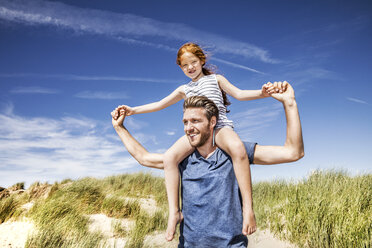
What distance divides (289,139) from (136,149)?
52.8 inches

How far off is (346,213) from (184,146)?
3429 millimetres

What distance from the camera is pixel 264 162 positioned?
7.72 ft

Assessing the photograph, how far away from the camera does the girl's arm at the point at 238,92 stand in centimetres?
248

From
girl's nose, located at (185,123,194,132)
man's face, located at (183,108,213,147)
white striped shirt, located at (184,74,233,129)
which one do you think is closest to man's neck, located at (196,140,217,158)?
man's face, located at (183,108,213,147)

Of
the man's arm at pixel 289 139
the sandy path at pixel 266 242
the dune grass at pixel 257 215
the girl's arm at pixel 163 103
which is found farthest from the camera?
the sandy path at pixel 266 242

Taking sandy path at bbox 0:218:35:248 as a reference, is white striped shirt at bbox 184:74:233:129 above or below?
above

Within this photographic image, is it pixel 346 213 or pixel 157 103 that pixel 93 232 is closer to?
pixel 157 103

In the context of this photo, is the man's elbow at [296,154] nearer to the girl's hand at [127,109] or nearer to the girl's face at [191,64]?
the girl's face at [191,64]

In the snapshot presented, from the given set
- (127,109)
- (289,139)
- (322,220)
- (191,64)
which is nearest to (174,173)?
(127,109)

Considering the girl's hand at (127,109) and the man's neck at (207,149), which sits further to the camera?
the girl's hand at (127,109)

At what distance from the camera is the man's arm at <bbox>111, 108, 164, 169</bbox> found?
8.46 feet

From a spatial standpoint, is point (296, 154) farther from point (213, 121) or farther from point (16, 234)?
point (16, 234)

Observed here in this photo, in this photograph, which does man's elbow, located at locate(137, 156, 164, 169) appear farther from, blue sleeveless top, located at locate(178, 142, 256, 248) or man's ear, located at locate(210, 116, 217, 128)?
man's ear, located at locate(210, 116, 217, 128)

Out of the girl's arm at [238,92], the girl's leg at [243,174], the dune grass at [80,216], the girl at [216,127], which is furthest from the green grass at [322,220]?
the girl's arm at [238,92]
